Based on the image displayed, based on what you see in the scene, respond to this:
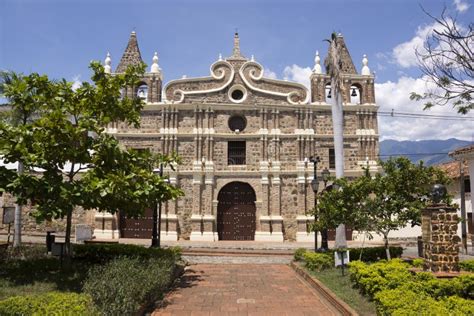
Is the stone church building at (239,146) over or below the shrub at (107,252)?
over

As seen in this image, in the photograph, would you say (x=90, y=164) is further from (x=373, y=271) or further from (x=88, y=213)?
(x=88, y=213)

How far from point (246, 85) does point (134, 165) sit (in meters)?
14.7

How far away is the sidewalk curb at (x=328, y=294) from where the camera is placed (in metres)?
7.26

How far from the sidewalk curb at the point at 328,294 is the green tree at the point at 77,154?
429 centimetres

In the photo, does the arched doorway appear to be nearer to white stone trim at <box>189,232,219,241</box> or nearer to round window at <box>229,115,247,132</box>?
white stone trim at <box>189,232,219,241</box>

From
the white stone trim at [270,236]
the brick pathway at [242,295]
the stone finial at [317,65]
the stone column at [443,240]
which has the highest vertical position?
the stone finial at [317,65]

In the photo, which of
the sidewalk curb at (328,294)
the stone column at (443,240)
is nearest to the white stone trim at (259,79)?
the sidewalk curb at (328,294)

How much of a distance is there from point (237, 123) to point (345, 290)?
52.1 feet

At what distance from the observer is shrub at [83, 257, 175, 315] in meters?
6.35

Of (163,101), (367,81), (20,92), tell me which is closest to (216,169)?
(163,101)

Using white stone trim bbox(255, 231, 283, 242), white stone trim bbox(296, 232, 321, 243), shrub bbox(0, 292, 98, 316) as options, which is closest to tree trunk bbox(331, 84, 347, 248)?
shrub bbox(0, 292, 98, 316)

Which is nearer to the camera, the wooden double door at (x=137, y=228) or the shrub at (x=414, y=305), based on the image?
the shrub at (x=414, y=305)

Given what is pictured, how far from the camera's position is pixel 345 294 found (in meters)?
8.50

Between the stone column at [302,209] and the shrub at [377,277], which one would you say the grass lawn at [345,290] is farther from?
the stone column at [302,209]
